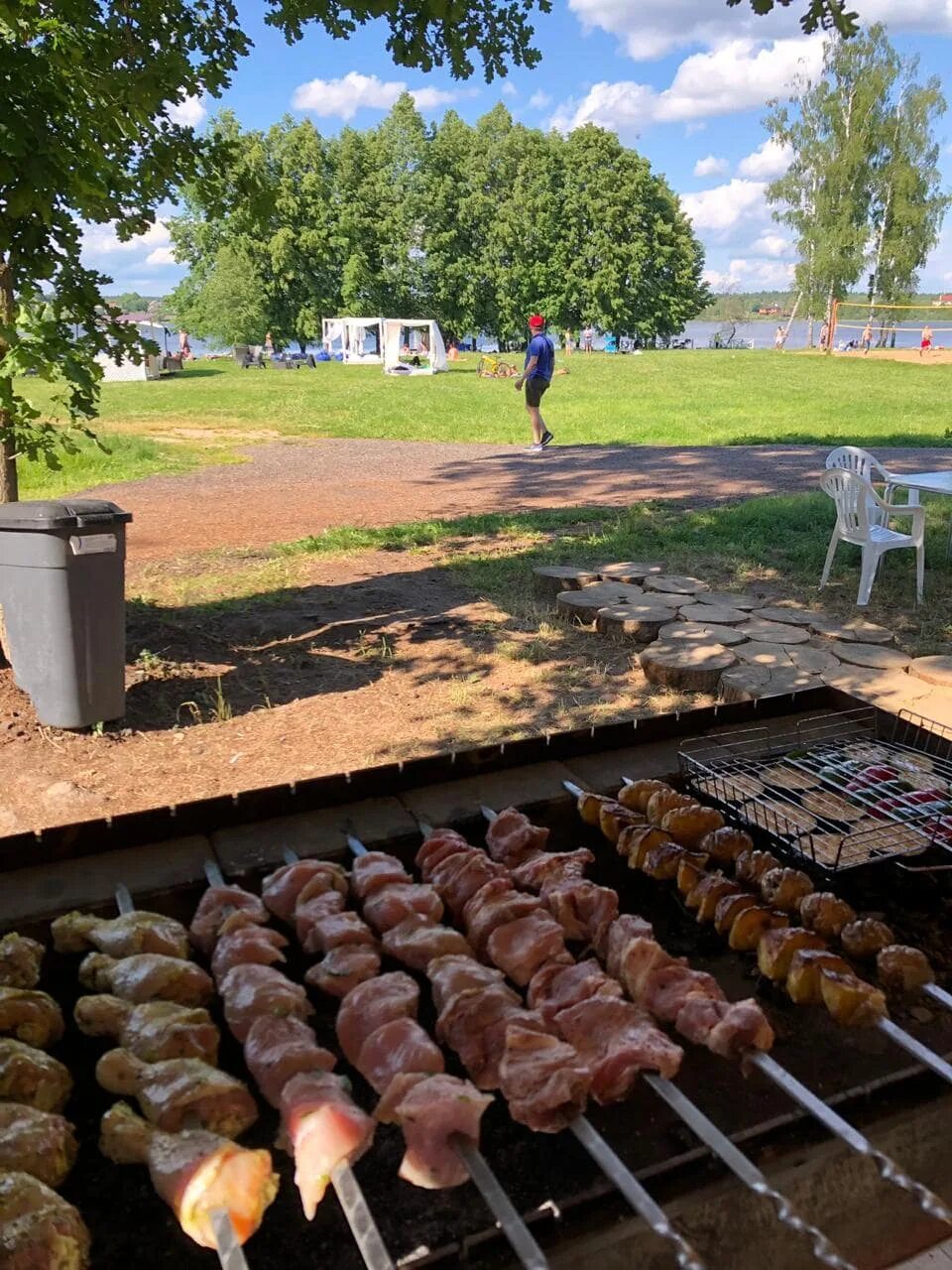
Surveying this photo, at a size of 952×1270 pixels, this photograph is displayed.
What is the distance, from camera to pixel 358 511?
39.6 feet

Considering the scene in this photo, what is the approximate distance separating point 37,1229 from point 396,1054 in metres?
0.68

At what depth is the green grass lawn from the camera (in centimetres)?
1973

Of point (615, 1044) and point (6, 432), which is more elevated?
point (6, 432)

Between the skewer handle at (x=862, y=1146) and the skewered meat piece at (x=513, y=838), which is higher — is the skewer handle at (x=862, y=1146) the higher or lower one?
the lower one

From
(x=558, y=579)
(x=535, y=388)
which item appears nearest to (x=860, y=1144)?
(x=558, y=579)

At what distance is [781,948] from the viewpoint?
7.14ft

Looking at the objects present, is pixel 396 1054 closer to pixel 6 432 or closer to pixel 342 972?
pixel 342 972

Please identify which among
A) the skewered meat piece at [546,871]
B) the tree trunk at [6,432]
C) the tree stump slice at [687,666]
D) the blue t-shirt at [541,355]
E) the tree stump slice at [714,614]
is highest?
the blue t-shirt at [541,355]

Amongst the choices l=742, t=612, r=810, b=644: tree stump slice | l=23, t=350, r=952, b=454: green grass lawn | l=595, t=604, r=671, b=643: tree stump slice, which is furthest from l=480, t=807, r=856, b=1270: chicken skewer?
l=23, t=350, r=952, b=454: green grass lawn

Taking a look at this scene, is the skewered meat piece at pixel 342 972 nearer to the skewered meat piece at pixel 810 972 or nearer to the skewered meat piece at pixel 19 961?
the skewered meat piece at pixel 19 961

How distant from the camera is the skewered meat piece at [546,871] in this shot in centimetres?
245

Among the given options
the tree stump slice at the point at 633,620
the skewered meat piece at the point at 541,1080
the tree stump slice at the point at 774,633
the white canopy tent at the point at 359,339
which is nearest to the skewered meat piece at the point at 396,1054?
the skewered meat piece at the point at 541,1080

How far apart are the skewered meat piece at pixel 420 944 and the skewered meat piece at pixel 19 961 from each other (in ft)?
Result: 2.59

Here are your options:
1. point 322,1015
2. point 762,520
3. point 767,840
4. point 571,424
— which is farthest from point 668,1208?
point 571,424
